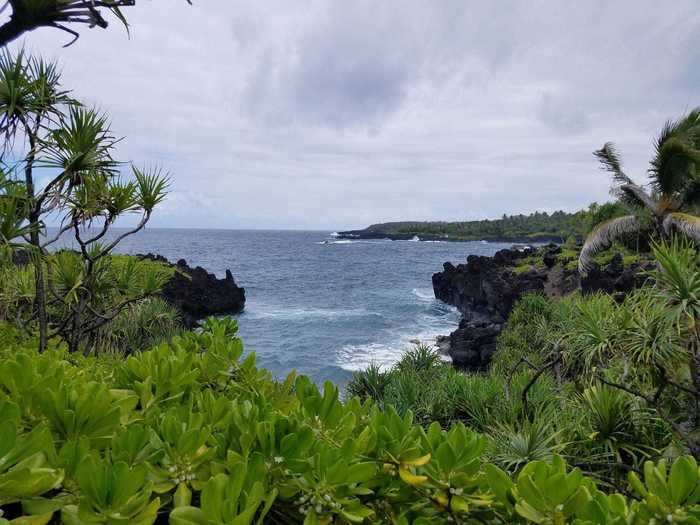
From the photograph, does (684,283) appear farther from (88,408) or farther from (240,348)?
(88,408)

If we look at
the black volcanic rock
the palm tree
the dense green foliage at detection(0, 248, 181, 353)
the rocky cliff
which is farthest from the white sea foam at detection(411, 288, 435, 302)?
the dense green foliage at detection(0, 248, 181, 353)

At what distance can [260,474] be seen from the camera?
1099mm

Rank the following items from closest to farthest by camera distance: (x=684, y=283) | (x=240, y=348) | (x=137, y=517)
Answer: (x=137, y=517)
(x=240, y=348)
(x=684, y=283)

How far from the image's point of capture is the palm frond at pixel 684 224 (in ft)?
39.6

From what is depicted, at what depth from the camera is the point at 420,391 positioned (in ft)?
28.5

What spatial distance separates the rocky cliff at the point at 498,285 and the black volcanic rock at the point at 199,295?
15.6 meters

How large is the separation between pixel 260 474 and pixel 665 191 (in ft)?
56.1

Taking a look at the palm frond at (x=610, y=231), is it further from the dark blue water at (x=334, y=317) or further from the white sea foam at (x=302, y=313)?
the white sea foam at (x=302, y=313)

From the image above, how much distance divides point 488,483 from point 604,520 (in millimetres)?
293

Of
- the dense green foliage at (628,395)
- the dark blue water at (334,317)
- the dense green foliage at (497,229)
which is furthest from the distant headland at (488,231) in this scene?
the dense green foliage at (628,395)

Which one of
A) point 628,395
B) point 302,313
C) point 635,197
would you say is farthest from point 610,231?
point 302,313

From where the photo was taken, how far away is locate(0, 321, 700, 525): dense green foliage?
3.26 ft

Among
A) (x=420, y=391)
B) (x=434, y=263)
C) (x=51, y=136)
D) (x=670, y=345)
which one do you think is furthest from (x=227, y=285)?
(x=434, y=263)

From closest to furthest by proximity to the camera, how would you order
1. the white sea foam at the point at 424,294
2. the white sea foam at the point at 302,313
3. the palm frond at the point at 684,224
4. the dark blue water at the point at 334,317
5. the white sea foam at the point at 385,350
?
1. the palm frond at the point at 684,224
2. the white sea foam at the point at 385,350
3. the dark blue water at the point at 334,317
4. the white sea foam at the point at 302,313
5. the white sea foam at the point at 424,294
